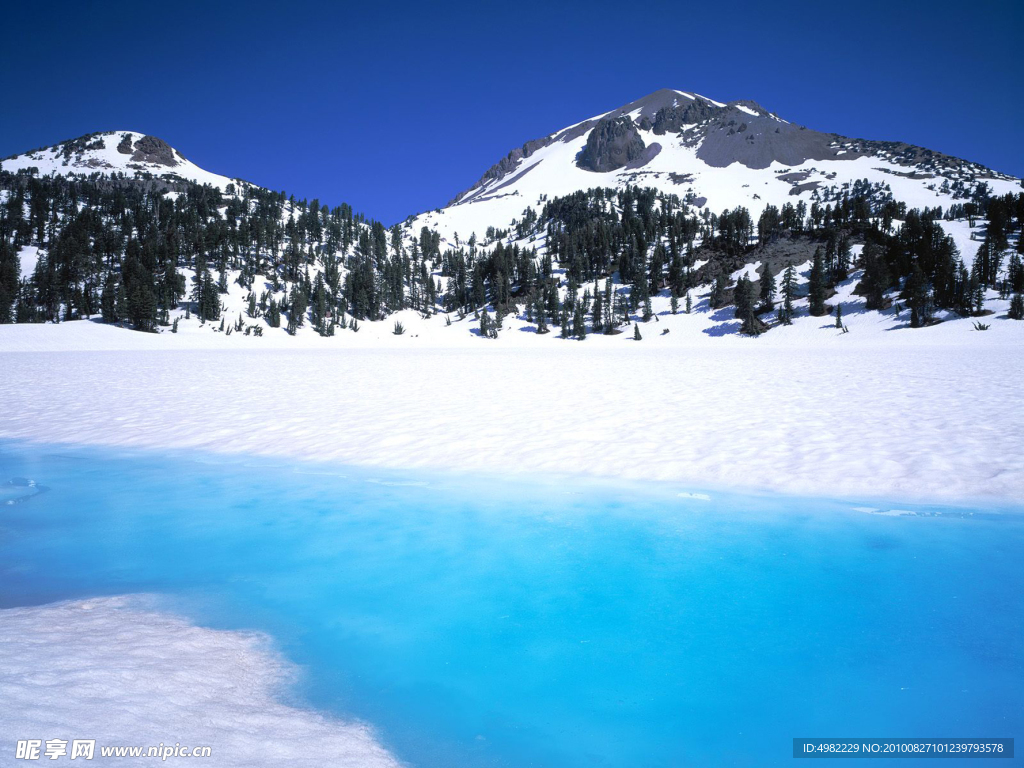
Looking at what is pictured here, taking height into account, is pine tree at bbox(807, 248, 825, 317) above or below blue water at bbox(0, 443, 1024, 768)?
above

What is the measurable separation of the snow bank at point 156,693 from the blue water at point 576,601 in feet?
0.89

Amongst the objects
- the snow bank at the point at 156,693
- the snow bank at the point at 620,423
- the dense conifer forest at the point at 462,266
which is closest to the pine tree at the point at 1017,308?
the dense conifer forest at the point at 462,266

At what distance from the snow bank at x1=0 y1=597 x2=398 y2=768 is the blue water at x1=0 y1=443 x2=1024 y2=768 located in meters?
0.27

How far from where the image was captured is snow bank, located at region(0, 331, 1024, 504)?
Result: 8.30m

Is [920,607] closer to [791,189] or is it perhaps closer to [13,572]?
[13,572]

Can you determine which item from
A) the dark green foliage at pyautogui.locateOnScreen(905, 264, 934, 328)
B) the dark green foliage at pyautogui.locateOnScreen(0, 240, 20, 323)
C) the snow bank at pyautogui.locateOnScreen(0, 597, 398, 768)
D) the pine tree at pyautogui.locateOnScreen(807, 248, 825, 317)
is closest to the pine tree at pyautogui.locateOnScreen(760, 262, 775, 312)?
the pine tree at pyautogui.locateOnScreen(807, 248, 825, 317)

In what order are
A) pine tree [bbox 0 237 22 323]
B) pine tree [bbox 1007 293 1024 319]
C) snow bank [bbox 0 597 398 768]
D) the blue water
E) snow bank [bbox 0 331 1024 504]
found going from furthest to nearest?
pine tree [bbox 0 237 22 323] → pine tree [bbox 1007 293 1024 319] → snow bank [bbox 0 331 1024 504] → the blue water → snow bank [bbox 0 597 398 768]

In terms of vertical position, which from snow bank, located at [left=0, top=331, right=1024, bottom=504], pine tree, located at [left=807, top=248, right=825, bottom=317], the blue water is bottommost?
the blue water

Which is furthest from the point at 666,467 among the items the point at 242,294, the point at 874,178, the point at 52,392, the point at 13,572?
the point at 874,178

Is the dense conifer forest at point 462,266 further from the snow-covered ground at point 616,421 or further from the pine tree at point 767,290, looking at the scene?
the snow-covered ground at point 616,421

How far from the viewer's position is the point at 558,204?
15700 cm

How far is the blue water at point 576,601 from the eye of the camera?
335 centimetres

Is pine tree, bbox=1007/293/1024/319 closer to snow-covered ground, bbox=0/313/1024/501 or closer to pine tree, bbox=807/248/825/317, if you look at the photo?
pine tree, bbox=807/248/825/317

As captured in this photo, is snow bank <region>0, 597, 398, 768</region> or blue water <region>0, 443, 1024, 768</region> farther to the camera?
blue water <region>0, 443, 1024, 768</region>
